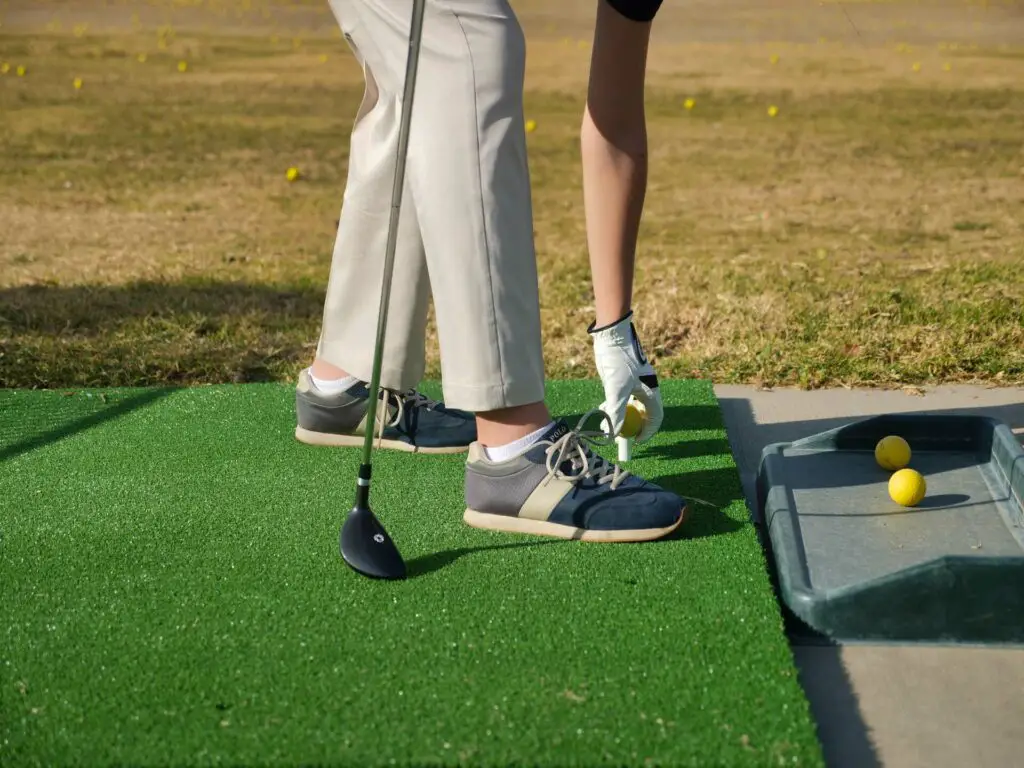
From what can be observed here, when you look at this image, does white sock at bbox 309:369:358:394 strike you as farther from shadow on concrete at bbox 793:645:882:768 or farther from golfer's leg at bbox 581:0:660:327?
shadow on concrete at bbox 793:645:882:768

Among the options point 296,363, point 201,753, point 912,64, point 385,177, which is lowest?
point 912,64

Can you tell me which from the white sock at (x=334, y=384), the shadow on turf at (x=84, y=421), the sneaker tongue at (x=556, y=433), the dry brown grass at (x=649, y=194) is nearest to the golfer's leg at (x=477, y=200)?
the sneaker tongue at (x=556, y=433)

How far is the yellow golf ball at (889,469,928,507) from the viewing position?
2.63m

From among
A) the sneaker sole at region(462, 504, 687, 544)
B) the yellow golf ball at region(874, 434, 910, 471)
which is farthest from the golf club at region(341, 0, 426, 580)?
the yellow golf ball at region(874, 434, 910, 471)

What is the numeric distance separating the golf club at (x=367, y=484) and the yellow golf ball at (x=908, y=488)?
3.48ft

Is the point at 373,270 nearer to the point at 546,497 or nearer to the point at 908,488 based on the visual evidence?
the point at 546,497

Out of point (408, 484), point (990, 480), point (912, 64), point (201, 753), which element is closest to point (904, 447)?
point (990, 480)

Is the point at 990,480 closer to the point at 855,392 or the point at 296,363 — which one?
the point at 855,392

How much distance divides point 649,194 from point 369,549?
6397 mm

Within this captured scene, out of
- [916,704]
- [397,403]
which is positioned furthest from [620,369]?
[916,704]

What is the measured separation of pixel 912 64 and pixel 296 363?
34.7ft

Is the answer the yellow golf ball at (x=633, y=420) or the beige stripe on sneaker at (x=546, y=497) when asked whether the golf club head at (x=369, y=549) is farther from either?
the yellow golf ball at (x=633, y=420)

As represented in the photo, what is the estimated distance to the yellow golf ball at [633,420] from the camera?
114 inches

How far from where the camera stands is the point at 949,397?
12.3ft
